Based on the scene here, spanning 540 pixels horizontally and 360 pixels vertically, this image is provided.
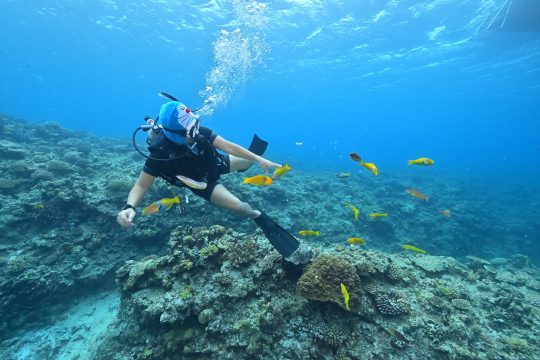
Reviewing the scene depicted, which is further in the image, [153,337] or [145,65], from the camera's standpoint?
[145,65]

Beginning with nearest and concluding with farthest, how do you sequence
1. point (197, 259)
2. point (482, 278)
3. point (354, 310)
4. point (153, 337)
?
1. point (354, 310)
2. point (153, 337)
3. point (197, 259)
4. point (482, 278)

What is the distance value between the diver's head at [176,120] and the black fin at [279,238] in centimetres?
220

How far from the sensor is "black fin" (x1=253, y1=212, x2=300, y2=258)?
515cm

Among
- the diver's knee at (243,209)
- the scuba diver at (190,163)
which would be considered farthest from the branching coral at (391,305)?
the diver's knee at (243,209)

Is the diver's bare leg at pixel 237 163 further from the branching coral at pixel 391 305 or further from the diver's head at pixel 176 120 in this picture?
the branching coral at pixel 391 305

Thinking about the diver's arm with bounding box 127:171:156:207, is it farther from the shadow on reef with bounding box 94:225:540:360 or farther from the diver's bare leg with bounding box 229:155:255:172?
the shadow on reef with bounding box 94:225:540:360

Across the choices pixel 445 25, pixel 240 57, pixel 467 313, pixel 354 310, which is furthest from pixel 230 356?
pixel 240 57

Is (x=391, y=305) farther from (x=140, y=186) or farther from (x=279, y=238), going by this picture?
(x=140, y=186)

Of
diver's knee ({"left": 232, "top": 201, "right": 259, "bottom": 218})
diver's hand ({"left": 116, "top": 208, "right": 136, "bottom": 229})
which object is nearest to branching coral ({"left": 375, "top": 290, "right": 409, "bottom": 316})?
diver's knee ({"left": 232, "top": 201, "right": 259, "bottom": 218})

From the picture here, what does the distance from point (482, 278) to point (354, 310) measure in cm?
550

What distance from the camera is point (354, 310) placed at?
15.5 ft

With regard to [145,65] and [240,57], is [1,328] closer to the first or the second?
[240,57]

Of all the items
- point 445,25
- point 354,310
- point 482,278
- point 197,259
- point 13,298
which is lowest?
point 13,298

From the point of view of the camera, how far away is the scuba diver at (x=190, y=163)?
4160mm
